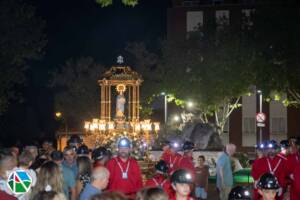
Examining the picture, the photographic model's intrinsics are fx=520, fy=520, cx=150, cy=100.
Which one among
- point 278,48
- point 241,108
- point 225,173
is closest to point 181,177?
point 225,173

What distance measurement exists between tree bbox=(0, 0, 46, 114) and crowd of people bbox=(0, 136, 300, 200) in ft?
40.3

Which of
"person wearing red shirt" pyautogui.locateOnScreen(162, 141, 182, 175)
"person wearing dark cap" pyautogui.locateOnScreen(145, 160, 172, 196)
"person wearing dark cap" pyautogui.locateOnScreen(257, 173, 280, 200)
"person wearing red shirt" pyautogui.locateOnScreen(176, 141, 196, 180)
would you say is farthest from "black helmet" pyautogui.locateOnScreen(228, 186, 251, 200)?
"person wearing red shirt" pyautogui.locateOnScreen(162, 141, 182, 175)

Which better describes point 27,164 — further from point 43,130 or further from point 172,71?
point 43,130

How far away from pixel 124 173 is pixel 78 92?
45701mm

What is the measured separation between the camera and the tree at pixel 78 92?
5416 cm

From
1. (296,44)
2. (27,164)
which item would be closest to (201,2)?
(296,44)

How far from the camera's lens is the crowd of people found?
6.58 metres

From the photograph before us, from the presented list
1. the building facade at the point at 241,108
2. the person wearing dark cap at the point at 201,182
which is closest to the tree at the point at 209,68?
the building facade at the point at 241,108

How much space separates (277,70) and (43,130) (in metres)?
31.4

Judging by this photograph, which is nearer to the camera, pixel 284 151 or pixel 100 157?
pixel 100 157

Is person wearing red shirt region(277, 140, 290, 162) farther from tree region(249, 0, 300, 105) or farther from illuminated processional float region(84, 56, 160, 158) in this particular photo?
tree region(249, 0, 300, 105)

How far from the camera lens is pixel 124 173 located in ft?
33.0

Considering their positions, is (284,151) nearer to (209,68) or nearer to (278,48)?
(278,48)

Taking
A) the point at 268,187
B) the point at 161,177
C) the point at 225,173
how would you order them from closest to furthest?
the point at 268,187
the point at 161,177
the point at 225,173
